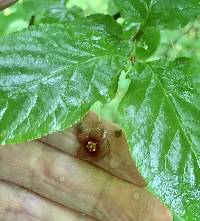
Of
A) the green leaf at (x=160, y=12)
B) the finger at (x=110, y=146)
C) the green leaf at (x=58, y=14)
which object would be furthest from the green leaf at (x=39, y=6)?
the green leaf at (x=160, y=12)

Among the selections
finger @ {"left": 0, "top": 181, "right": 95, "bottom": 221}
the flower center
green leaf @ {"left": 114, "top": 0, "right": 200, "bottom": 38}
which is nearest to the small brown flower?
the flower center

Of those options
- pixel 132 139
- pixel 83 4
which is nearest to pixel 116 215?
pixel 132 139

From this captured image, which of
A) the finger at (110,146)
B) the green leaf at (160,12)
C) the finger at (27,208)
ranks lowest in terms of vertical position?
the finger at (27,208)

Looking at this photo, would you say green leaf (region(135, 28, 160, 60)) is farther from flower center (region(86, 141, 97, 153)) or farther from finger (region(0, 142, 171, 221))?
finger (region(0, 142, 171, 221))

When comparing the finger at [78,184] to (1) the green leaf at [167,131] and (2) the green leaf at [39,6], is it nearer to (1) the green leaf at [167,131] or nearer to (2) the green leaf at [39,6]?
(2) the green leaf at [39,6]

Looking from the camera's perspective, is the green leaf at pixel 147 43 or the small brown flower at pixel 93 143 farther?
the small brown flower at pixel 93 143

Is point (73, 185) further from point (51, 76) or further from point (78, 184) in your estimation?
point (51, 76)

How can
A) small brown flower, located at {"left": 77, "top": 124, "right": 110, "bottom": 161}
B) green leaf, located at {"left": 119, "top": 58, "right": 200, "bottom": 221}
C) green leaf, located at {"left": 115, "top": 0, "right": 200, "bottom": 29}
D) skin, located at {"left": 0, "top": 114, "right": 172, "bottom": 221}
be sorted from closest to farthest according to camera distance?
green leaf, located at {"left": 119, "top": 58, "right": 200, "bottom": 221}, green leaf, located at {"left": 115, "top": 0, "right": 200, "bottom": 29}, small brown flower, located at {"left": 77, "top": 124, "right": 110, "bottom": 161}, skin, located at {"left": 0, "top": 114, "right": 172, "bottom": 221}
